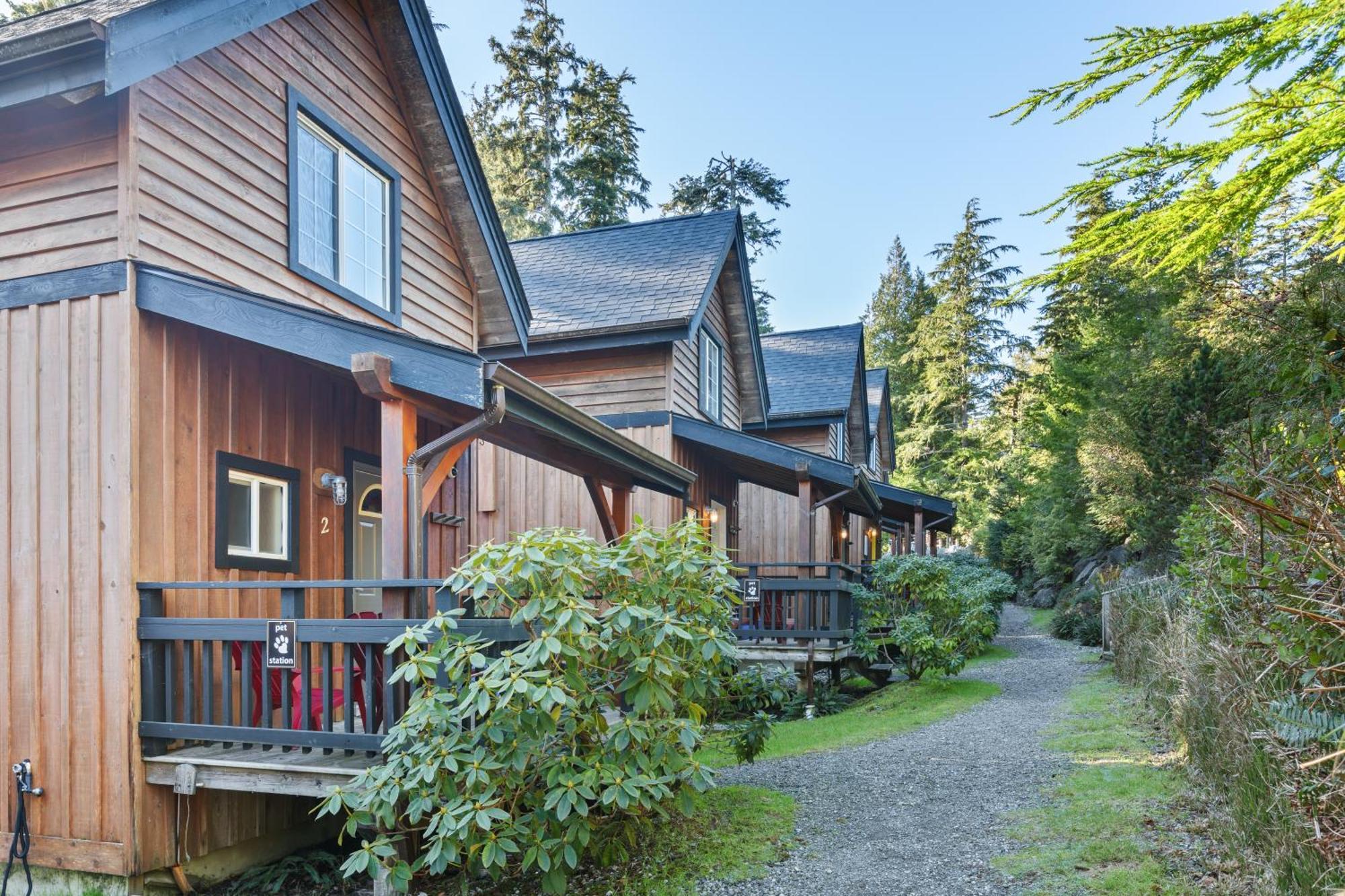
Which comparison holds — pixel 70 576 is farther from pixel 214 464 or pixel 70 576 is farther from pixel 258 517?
pixel 258 517

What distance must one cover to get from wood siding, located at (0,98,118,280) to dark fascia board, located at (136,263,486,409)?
44 cm

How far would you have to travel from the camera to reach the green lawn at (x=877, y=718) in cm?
845

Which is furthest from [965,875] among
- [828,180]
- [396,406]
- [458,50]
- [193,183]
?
[828,180]

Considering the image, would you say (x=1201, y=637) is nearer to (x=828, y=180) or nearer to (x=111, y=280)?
(x=111, y=280)

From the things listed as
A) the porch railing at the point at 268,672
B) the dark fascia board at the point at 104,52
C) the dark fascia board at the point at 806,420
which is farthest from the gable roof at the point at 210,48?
the dark fascia board at the point at 806,420

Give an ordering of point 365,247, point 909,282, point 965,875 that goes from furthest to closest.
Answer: point 909,282 < point 365,247 < point 965,875

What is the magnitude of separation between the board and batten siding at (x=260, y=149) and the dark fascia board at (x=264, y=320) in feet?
1.10

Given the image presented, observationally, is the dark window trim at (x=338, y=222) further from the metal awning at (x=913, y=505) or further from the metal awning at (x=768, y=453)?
the metal awning at (x=913, y=505)

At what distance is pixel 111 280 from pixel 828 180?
143 feet

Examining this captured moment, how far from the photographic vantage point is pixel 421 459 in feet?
17.2

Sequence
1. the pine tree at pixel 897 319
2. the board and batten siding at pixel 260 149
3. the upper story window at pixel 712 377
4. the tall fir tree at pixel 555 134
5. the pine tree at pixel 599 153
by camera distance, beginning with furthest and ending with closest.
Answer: the pine tree at pixel 897 319 → the tall fir tree at pixel 555 134 → the pine tree at pixel 599 153 → the upper story window at pixel 712 377 → the board and batten siding at pixel 260 149

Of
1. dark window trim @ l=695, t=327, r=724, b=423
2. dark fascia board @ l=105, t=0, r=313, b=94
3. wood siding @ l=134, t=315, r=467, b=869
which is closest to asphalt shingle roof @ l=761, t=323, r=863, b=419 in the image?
dark window trim @ l=695, t=327, r=724, b=423

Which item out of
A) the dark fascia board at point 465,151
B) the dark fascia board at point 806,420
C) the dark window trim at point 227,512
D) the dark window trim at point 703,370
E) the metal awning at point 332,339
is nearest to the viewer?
the metal awning at point 332,339

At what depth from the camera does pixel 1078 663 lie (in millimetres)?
14164
